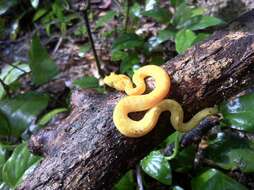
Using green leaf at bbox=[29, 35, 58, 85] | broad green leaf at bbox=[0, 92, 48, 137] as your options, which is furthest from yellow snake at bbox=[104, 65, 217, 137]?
green leaf at bbox=[29, 35, 58, 85]

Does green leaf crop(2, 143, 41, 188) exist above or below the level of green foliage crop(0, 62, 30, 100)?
below

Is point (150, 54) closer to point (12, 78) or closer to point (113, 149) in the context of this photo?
point (12, 78)

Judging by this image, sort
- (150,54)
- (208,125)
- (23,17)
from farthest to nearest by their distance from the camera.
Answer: (23,17), (150,54), (208,125)

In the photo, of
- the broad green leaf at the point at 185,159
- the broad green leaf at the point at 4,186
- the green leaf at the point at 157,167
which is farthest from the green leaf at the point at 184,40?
the broad green leaf at the point at 4,186

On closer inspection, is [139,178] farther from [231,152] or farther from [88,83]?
[88,83]

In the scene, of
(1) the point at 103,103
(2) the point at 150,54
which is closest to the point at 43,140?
(1) the point at 103,103

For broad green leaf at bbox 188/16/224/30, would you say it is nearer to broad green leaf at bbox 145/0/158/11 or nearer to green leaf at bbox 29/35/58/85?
broad green leaf at bbox 145/0/158/11
